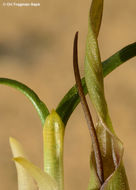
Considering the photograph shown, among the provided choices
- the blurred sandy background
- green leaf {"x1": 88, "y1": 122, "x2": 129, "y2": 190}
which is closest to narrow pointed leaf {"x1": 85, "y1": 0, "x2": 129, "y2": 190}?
green leaf {"x1": 88, "y1": 122, "x2": 129, "y2": 190}

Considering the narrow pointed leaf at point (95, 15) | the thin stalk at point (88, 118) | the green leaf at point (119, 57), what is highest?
the narrow pointed leaf at point (95, 15)

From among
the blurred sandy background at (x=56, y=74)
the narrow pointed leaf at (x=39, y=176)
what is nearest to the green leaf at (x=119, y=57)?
the narrow pointed leaf at (x=39, y=176)

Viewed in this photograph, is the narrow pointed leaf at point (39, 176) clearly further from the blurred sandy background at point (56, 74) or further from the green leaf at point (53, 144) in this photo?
the blurred sandy background at point (56, 74)

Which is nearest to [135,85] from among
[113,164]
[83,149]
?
[83,149]

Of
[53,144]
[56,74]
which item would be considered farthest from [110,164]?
[56,74]

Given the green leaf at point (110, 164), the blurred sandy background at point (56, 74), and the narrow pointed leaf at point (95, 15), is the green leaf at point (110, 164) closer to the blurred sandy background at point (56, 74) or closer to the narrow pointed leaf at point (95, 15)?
the narrow pointed leaf at point (95, 15)

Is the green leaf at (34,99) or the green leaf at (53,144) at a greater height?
the green leaf at (34,99)

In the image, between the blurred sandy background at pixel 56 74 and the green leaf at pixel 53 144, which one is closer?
the green leaf at pixel 53 144

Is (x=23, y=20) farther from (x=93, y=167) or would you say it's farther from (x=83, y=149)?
(x=93, y=167)
